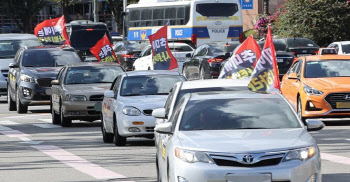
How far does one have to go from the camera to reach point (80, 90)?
23.9 m

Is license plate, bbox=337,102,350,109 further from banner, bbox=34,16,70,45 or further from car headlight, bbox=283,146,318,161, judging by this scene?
banner, bbox=34,16,70,45

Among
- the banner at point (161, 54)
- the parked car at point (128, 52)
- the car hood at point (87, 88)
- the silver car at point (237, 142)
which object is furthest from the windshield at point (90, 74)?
the parked car at point (128, 52)

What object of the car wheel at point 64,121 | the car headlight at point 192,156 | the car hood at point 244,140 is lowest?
the car wheel at point 64,121

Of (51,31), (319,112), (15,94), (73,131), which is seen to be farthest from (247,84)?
(51,31)

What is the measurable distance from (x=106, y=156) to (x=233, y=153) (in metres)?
7.02

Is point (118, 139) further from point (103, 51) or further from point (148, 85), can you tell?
point (103, 51)

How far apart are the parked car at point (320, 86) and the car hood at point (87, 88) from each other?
4.23 metres

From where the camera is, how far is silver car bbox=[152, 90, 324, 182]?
9.73 m

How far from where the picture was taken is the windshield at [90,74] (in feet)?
81.0

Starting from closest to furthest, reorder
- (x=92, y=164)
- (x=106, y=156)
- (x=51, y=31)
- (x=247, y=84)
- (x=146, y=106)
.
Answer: (x=247, y=84), (x=92, y=164), (x=106, y=156), (x=146, y=106), (x=51, y=31)

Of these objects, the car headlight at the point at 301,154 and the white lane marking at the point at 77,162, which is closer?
the car headlight at the point at 301,154

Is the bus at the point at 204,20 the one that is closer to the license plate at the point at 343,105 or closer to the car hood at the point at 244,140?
the license plate at the point at 343,105

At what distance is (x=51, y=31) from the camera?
138ft

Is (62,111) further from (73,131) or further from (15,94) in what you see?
(15,94)
